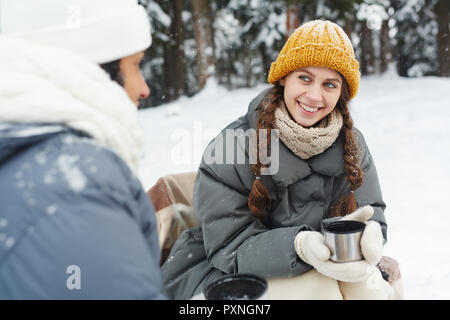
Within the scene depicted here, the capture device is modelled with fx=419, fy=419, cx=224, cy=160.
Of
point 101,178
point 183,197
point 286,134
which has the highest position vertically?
point 101,178

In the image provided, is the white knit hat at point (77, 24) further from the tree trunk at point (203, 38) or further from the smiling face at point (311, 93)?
the tree trunk at point (203, 38)

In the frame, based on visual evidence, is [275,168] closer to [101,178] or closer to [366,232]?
[366,232]

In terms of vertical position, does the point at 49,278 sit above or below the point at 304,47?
below

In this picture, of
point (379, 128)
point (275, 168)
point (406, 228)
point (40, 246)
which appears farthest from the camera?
point (379, 128)

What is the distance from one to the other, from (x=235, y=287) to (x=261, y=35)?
39.6 feet

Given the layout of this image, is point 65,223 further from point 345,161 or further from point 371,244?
point 345,161

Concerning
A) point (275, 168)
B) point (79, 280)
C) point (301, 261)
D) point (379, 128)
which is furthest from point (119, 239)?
point (379, 128)

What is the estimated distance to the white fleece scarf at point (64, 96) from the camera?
1.05m

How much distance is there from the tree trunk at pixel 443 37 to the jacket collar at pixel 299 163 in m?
12.4

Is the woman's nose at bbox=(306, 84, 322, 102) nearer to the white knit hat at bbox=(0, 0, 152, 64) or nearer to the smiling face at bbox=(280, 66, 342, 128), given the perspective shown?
the smiling face at bbox=(280, 66, 342, 128)

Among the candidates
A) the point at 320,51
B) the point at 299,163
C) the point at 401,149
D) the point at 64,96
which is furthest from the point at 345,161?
the point at 401,149

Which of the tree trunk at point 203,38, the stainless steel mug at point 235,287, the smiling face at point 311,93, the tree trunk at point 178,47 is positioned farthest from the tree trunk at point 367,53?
the stainless steel mug at point 235,287

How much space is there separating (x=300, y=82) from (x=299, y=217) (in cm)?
78

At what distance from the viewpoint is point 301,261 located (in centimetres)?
205
